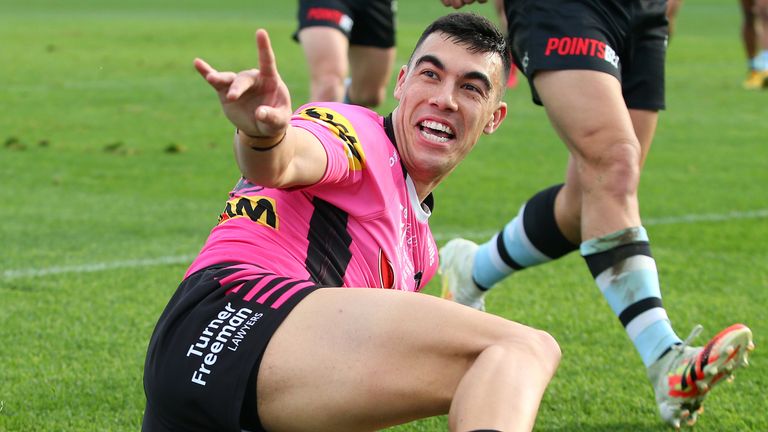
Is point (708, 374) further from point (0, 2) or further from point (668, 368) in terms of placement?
point (0, 2)

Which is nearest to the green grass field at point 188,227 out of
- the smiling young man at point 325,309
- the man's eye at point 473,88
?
the smiling young man at point 325,309

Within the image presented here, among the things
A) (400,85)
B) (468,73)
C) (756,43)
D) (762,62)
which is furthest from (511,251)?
(756,43)

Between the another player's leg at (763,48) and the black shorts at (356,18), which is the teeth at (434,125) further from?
the another player's leg at (763,48)

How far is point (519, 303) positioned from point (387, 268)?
7.47ft

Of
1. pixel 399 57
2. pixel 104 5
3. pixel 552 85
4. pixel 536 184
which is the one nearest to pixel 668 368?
pixel 552 85

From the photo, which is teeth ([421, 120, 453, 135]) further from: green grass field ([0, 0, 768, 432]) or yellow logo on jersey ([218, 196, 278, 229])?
green grass field ([0, 0, 768, 432])

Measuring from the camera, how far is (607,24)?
174 inches

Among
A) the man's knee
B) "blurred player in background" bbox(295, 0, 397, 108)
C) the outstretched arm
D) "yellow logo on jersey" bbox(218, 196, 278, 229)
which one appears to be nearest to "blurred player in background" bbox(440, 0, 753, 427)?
the man's knee

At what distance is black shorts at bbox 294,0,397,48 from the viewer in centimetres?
793

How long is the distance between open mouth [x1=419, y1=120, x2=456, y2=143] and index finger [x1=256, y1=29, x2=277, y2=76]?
733 mm

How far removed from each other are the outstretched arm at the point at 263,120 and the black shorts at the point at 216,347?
26cm

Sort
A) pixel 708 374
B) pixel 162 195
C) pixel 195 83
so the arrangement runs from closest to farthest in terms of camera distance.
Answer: pixel 708 374, pixel 162 195, pixel 195 83

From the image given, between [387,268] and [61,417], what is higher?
[387,268]

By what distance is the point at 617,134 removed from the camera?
4.12m
